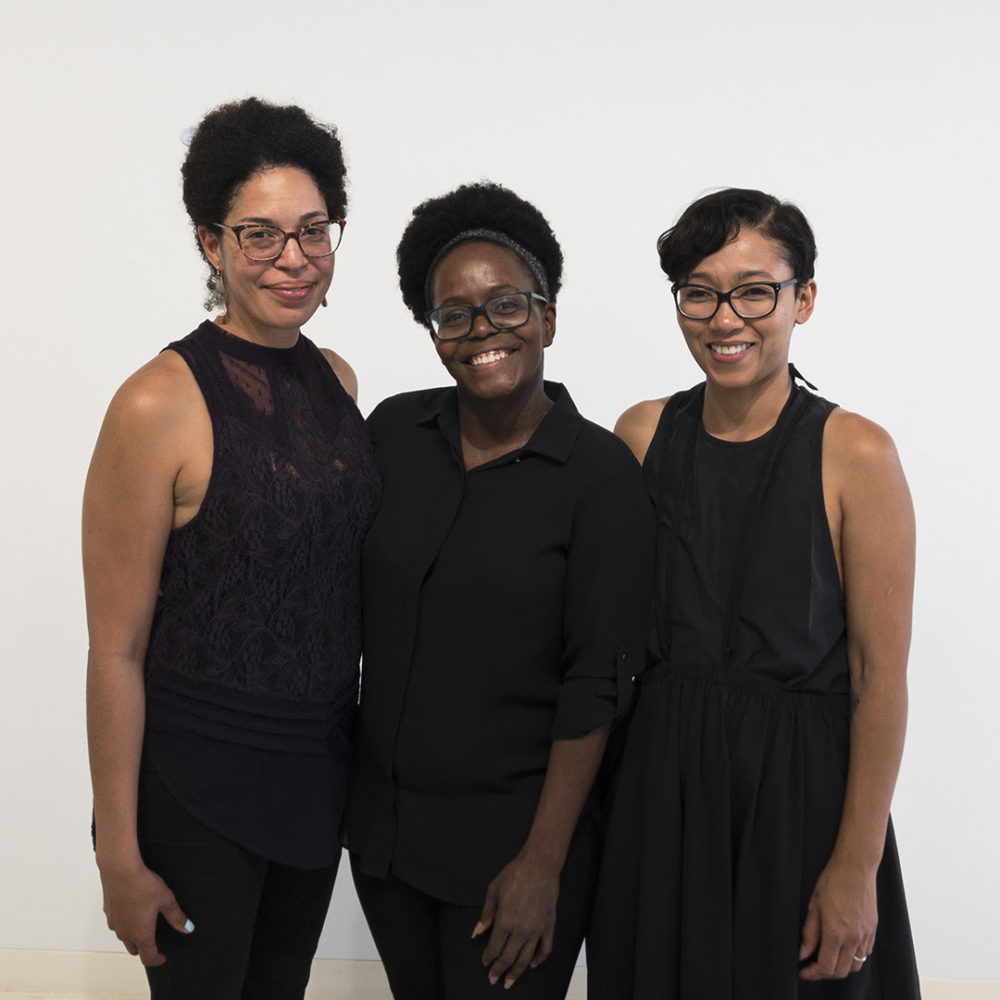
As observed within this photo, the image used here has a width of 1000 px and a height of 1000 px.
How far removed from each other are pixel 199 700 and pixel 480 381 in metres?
0.62

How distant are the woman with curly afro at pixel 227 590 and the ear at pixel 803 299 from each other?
71cm

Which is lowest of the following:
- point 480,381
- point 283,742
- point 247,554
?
point 283,742

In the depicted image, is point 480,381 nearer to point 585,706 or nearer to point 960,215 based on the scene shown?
point 585,706

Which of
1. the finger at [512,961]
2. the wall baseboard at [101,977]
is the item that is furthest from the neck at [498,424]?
the wall baseboard at [101,977]

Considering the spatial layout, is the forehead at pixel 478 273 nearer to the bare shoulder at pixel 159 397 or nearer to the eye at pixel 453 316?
the eye at pixel 453 316

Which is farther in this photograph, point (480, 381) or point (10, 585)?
point (10, 585)

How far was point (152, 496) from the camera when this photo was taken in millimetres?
1555

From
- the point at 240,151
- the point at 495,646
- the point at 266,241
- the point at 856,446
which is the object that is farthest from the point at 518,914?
the point at 240,151

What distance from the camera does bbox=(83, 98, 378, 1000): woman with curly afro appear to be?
1.59 metres

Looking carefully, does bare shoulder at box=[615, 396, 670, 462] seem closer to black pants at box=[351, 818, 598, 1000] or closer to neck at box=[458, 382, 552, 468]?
neck at box=[458, 382, 552, 468]

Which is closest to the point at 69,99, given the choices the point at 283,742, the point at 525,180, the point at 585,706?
the point at 525,180

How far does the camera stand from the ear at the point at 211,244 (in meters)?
1.74

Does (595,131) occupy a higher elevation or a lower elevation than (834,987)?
higher

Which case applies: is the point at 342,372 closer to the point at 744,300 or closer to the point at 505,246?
the point at 505,246
